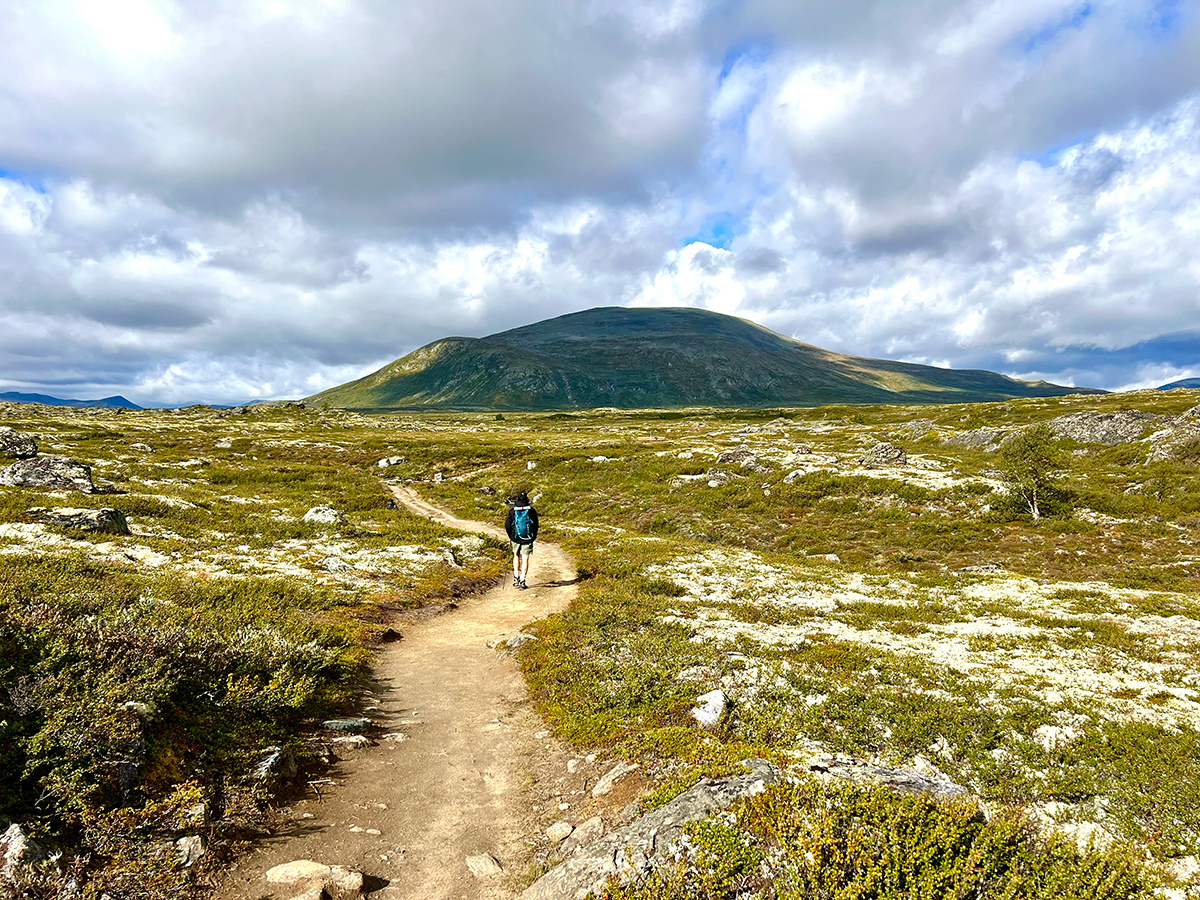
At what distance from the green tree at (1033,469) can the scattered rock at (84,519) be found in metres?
55.0

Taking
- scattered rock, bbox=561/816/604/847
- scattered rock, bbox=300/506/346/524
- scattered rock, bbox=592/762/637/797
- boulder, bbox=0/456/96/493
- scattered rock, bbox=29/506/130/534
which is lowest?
scattered rock, bbox=592/762/637/797

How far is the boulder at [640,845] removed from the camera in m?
6.58

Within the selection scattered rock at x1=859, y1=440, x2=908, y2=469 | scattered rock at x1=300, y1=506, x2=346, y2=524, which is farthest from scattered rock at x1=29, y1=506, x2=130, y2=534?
scattered rock at x1=859, y1=440, x2=908, y2=469

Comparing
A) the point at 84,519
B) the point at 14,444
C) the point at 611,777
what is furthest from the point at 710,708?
the point at 14,444

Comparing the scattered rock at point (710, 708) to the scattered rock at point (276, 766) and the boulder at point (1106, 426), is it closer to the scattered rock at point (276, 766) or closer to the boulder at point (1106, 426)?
the scattered rock at point (276, 766)

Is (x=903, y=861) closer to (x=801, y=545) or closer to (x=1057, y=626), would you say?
(x=1057, y=626)

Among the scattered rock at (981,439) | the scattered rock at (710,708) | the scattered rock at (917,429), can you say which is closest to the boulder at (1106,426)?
the scattered rock at (981,439)

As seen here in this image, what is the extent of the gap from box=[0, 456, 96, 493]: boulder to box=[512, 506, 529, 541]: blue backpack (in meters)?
29.2

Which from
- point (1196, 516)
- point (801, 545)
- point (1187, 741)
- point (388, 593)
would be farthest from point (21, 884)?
point (1196, 516)

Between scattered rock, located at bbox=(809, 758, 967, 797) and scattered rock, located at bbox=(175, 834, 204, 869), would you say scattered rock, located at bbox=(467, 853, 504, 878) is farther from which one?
scattered rock, located at bbox=(809, 758, 967, 797)

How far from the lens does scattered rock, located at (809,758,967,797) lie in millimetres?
7801

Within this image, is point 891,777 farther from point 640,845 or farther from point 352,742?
point 352,742

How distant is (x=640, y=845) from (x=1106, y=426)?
8144 cm

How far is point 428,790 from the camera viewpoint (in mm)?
9508
